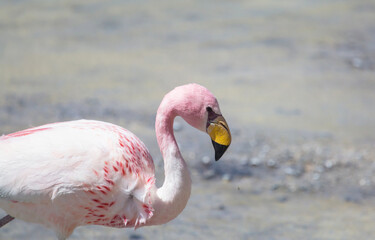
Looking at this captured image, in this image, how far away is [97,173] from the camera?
3279 mm

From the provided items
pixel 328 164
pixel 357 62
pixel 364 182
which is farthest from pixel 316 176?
pixel 357 62

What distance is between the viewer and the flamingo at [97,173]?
3240 millimetres

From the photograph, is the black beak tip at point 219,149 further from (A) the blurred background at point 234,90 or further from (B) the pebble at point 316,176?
(B) the pebble at point 316,176

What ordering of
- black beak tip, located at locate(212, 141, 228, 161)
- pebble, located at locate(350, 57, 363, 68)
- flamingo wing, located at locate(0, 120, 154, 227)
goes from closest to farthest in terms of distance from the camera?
flamingo wing, located at locate(0, 120, 154, 227) → black beak tip, located at locate(212, 141, 228, 161) → pebble, located at locate(350, 57, 363, 68)

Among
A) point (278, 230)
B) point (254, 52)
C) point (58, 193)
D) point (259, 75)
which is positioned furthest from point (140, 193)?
point (254, 52)

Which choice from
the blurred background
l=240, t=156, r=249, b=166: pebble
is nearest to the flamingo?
the blurred background

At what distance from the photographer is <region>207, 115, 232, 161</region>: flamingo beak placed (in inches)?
129

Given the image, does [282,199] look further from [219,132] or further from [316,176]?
[219,132]

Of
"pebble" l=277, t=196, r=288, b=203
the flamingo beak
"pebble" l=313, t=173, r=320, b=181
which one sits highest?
the flamingo beak

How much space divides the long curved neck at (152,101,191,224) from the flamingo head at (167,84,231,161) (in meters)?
0.08

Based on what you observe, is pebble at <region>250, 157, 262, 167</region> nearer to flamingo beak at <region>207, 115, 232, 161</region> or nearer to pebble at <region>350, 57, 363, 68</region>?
flamingo beak at <region>207, 115, 232, 161</region>

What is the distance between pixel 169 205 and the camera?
3.39 metres

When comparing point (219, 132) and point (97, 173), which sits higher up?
point (219, 132)

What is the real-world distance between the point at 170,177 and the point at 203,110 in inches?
17.0
